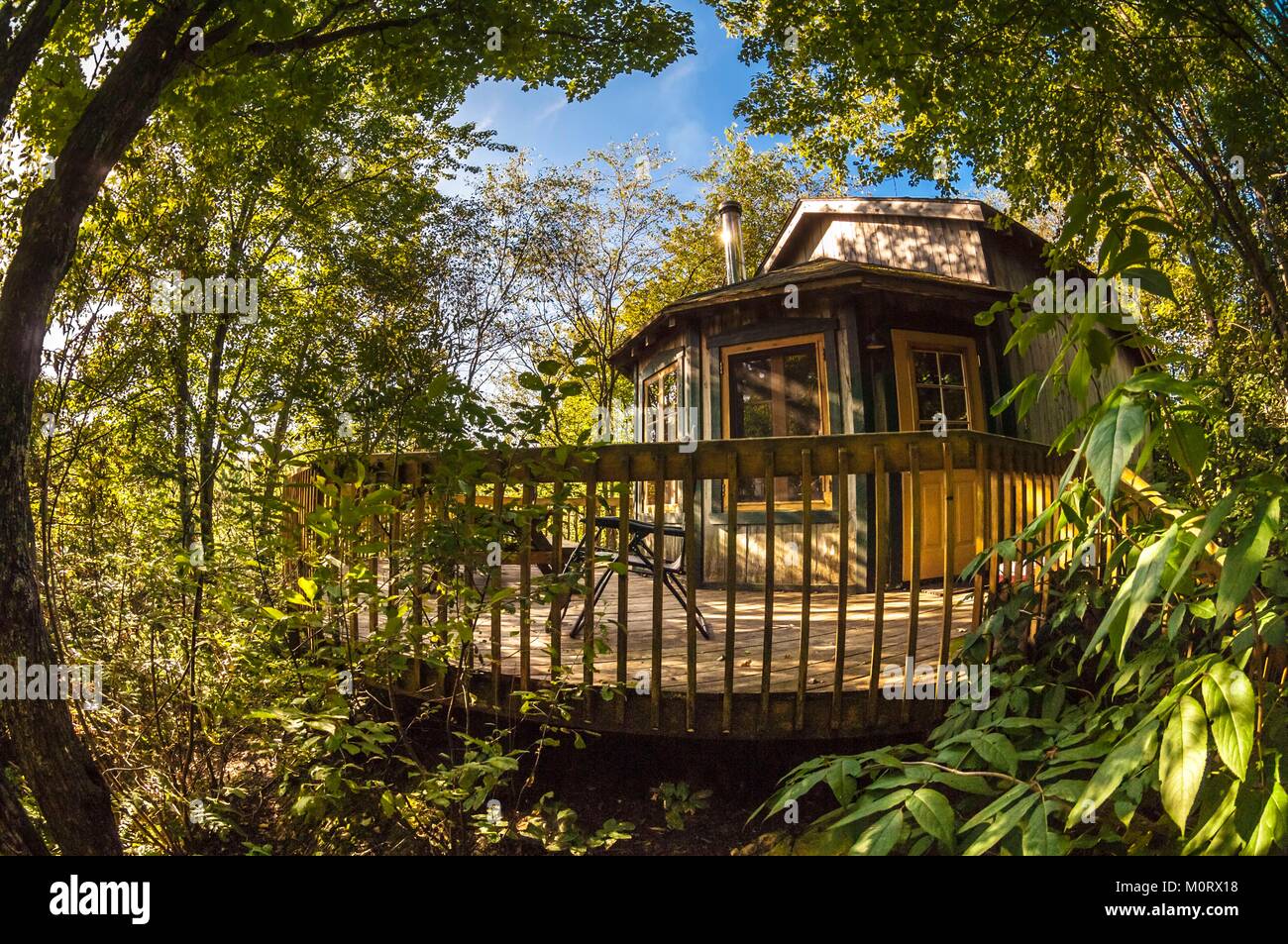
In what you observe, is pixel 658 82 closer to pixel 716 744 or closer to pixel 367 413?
pixel 367 413

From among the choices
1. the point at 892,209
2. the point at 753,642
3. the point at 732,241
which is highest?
the point at 892,209

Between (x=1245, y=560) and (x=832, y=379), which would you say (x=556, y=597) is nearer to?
(x=1245, y=560)

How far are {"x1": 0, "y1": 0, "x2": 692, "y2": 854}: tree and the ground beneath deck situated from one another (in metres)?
1.61

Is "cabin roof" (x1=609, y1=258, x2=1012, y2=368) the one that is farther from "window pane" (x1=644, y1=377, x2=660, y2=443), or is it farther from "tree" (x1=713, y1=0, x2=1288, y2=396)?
"window pane" (x1=644, y1=377, x2=660, y2=443)

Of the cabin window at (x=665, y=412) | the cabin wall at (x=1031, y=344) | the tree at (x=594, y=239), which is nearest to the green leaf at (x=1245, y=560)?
the cabin window at (x=665, y=412)

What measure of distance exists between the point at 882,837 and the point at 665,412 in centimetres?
785

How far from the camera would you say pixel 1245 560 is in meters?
0.74

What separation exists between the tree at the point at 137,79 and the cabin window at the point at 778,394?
3030mm

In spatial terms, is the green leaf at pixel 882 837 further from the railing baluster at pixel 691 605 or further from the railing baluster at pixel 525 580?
the railing baluster at pixel 691 605

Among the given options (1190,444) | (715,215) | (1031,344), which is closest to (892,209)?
(1031,344)

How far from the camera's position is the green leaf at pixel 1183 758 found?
80 centimetres
